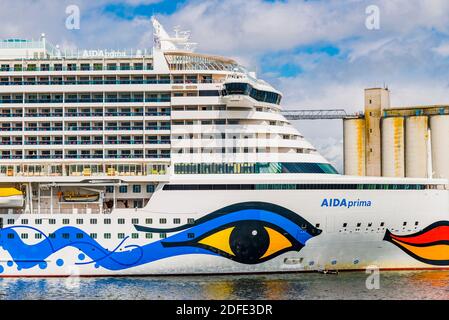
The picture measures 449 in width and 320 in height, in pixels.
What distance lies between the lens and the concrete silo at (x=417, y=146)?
40062 millimetres

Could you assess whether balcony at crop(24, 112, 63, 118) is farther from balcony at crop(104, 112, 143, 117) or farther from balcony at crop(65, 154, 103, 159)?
balcony at crop(104, 112, 143, 117)

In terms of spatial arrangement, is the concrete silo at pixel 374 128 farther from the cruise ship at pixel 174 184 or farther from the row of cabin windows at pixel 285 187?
the row of cabin windows at pixel 285 187

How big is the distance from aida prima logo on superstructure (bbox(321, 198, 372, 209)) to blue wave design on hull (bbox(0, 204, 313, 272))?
1.38 meters

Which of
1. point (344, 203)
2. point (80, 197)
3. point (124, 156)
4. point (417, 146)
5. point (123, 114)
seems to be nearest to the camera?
point (344, 203)

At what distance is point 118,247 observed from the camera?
24.2 metres

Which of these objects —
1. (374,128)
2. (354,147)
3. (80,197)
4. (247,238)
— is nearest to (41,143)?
(80,197)

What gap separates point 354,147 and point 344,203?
19.9 meters

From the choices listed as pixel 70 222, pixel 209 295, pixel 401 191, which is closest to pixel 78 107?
pixel 70 222

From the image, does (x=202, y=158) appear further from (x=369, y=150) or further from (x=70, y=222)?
(x=369, y=150)

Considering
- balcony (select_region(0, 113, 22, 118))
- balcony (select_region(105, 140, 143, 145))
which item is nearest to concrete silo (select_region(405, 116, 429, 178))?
balcony (select_region(105, 140, 143, 145))

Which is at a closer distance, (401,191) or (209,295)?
(209,295)

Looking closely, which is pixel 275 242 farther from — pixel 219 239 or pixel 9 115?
pixel 9 115

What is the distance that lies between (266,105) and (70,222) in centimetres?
915
